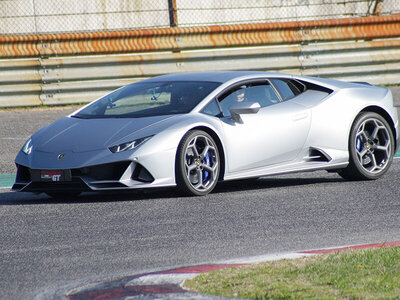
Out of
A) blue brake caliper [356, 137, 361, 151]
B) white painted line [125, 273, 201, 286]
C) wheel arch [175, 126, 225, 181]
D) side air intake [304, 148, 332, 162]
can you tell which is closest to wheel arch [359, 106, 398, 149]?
blue brake caliper [356, 137, 361, 151]

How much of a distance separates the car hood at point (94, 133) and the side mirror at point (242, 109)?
1.83 feet

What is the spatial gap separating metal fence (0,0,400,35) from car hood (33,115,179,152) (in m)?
7.51

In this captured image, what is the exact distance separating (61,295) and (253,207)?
323 cm

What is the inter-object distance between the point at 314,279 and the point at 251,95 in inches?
177

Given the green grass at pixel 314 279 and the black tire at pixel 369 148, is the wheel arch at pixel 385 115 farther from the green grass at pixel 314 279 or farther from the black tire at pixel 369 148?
the green grass at pixel 314 279

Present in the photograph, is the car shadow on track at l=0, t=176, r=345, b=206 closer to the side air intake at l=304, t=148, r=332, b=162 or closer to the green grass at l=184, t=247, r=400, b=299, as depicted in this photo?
Answer: the side air intake at l=304, t=148, r=332, b=162

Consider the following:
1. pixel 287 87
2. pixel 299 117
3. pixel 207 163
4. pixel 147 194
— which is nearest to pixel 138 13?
pixel 287 87

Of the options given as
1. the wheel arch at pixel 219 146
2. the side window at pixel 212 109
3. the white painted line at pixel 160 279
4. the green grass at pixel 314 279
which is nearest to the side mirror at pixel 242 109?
the side window at pixel 212 109

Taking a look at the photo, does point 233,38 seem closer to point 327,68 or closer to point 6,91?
point 327,68

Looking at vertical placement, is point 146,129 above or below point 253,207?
above

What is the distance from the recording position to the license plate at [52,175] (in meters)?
7.85

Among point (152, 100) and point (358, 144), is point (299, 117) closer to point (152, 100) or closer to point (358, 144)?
point (358, 144)

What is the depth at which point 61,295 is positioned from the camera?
4.58 m

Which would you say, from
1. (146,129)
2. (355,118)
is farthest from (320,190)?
(146,129)
